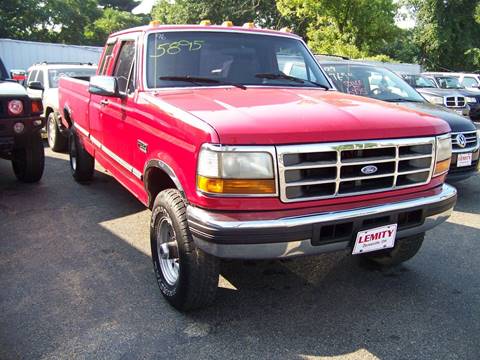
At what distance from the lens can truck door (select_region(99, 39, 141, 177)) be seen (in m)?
3.91

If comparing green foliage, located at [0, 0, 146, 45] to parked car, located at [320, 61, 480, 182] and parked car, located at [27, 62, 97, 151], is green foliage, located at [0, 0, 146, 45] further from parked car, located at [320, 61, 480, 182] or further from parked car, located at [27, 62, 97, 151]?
parked car, located at [320, 61, 480, 182]

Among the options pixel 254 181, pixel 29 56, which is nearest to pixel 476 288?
pixel 254 181

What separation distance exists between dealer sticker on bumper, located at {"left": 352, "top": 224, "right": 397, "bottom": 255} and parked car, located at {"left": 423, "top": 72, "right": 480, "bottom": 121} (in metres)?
12.9

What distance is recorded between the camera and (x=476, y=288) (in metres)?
3.59

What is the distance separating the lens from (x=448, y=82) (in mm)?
17469

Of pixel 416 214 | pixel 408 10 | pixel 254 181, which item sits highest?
pixel 408 10

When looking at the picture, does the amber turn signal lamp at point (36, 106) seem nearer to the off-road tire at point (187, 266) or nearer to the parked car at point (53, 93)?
the parked car at point (53, 93)

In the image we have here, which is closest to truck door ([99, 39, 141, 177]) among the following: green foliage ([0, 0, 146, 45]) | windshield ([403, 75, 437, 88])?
windshield ([403, 75, 437, 88])

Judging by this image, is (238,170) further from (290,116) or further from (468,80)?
(468,80)

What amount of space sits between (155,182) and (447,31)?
3359 centimetres

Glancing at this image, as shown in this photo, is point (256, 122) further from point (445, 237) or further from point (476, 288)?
point (445, 237)

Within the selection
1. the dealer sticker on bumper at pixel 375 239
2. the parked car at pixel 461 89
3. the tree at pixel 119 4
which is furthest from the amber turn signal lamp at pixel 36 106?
the tree at pixel 119 4

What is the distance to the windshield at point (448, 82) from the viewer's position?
17.1m

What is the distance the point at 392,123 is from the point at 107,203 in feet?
12.4
